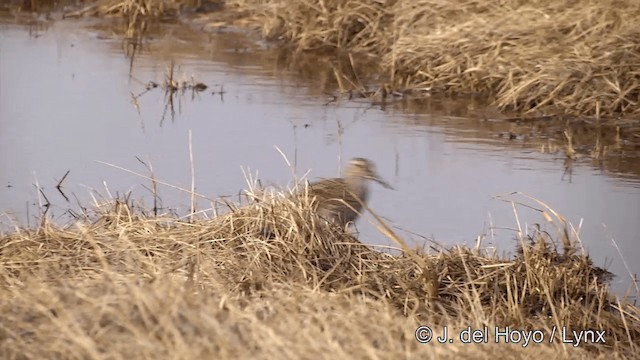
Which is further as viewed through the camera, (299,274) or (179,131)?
(179,131)

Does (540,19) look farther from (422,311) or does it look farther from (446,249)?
(422,311)

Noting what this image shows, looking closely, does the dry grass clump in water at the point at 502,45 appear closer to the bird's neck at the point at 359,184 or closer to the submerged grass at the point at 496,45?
the submerged grass at the point at 496,45

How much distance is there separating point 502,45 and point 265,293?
6096 millimetres

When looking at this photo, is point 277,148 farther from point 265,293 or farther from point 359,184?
point 265,293

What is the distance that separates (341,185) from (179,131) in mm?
2445

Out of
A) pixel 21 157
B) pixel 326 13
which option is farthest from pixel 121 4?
pixel 21 157

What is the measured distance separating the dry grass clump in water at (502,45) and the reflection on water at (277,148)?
13.9 inches

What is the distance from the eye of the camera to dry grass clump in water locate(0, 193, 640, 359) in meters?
4.11

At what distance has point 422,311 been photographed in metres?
5.62

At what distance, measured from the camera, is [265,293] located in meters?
4.88

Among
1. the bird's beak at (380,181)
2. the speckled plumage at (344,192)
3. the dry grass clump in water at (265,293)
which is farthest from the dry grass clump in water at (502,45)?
the dry grass clump in water at (265,293)

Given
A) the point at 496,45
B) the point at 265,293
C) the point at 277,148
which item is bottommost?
the point at 265,293

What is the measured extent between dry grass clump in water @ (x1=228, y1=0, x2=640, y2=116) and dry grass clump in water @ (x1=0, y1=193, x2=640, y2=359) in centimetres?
327

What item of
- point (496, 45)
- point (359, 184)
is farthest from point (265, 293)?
point (496, 45)
